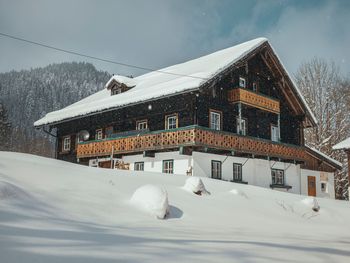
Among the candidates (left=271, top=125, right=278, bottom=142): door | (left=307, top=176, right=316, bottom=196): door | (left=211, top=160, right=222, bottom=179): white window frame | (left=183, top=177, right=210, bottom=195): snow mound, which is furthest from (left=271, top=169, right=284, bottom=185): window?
(left=183, top=177, right=210, bottom=195): snow mound

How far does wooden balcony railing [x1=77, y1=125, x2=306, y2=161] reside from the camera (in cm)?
1956

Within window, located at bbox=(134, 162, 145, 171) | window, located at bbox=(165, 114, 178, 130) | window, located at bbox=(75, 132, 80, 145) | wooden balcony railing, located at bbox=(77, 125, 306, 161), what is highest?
window, located at bbox=(165, 114, 178, 130)

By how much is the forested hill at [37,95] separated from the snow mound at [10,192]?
72.6m

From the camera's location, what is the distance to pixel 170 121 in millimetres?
22531

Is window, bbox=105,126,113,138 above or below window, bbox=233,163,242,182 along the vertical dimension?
above

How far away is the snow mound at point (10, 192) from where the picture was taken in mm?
7287

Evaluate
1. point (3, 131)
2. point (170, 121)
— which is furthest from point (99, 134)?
point (3, 131)

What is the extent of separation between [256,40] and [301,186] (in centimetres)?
1091

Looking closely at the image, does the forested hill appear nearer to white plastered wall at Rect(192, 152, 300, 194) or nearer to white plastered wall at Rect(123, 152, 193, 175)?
white plastered wall at Rect(123, 152, 193, 175)

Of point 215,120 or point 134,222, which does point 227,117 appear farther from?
point 134,222

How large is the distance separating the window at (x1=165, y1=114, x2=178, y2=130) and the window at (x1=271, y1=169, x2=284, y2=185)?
7.71 meters

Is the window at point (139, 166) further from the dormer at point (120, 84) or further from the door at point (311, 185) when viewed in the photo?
the door at point (311, 185)

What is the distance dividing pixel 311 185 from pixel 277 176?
13.3 ft

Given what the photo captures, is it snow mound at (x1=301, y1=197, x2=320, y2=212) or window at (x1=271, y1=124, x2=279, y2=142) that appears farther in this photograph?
window at (x1=271, y1=124, x2=279, y2=142)
